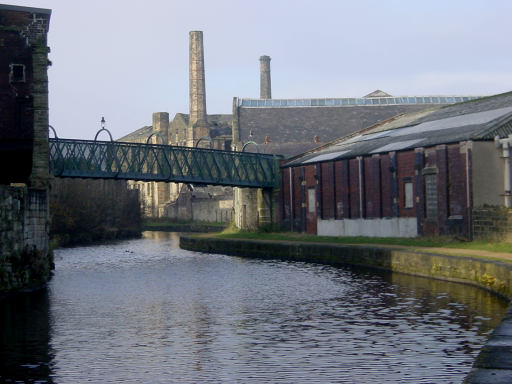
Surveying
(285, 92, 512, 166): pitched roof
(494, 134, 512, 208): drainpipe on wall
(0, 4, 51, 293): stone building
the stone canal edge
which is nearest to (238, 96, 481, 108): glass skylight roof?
(285, 92, 512, 166): pitched roof

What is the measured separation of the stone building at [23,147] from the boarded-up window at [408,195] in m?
14.5

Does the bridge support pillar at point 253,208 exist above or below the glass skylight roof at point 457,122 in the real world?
below

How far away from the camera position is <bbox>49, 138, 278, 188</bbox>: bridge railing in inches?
1698

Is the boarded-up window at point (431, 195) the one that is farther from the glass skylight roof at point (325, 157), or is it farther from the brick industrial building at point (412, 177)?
the glass skylight roof at point (325, 157)

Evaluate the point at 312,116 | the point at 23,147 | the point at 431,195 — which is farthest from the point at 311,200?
the point at 312,116

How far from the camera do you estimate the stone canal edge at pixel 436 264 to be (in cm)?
921

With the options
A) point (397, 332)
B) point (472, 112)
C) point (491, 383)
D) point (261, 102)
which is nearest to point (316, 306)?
point (397, 332)

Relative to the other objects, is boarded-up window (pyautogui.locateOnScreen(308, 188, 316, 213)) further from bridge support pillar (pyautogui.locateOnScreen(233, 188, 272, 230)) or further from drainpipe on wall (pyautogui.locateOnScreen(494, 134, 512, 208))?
drainpipe on wall (pyautogui.locateOnScreen(494, 134, 512, 208))

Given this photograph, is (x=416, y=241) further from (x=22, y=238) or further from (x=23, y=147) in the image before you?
(x=23, y=147)

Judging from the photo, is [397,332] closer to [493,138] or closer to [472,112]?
[493,138]

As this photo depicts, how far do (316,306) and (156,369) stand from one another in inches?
292

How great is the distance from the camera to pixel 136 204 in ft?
238

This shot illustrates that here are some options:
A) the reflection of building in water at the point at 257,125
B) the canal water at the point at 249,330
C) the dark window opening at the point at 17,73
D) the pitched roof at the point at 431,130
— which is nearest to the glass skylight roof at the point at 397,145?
the pitched roof at the point at 431,130

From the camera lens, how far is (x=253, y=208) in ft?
176
